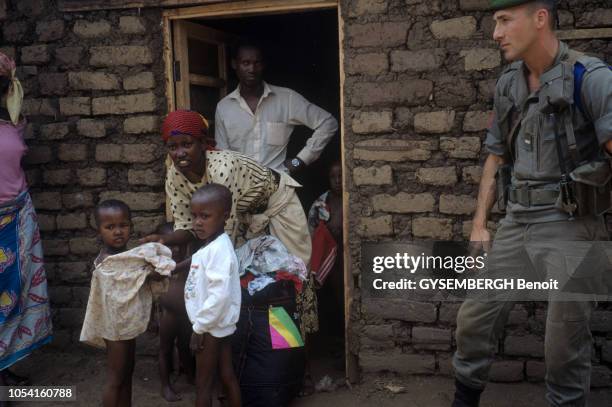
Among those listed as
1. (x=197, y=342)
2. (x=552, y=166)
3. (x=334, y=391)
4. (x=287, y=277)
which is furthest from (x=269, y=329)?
(x=552, y=166)

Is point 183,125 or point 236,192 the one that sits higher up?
point 183,125

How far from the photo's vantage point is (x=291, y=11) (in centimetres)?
380

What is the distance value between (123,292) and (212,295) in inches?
17.7

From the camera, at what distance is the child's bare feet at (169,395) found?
140 inches

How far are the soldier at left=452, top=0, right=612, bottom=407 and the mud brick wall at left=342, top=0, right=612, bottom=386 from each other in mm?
719

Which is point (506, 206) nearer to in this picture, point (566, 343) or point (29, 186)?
point (566, 343)

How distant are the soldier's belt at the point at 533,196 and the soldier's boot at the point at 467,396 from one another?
875 mm

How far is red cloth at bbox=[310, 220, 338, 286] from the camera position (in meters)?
4.05

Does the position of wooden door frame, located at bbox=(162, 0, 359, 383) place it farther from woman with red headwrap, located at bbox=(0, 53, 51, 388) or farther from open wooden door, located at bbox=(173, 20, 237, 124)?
woman with red headwrap, located at bbox=(0, 53, 51, 388)

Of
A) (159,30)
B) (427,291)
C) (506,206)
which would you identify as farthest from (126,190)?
(506,206)

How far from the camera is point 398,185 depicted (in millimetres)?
3629

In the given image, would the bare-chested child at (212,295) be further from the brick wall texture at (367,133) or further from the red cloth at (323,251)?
the red cloth at (323,251)

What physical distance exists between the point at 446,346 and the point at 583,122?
1.66m

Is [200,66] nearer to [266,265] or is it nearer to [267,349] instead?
[266,265]
